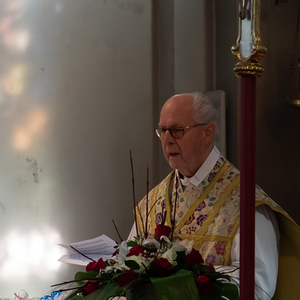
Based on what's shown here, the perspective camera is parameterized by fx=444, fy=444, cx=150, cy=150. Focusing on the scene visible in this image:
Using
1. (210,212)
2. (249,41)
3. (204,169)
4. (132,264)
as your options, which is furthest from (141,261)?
(204,169)

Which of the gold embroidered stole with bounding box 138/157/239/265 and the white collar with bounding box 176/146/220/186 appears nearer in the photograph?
the gold embroidered stole with bounding box 138/157/239/265

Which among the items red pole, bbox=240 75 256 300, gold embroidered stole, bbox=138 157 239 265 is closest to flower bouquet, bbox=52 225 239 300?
red pole, bbox=240 75 256 300

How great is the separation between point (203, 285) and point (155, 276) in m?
0.13

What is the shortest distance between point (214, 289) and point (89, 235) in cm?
206

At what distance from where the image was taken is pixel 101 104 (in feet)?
10.8

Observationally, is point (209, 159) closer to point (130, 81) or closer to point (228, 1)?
point (130, 81)

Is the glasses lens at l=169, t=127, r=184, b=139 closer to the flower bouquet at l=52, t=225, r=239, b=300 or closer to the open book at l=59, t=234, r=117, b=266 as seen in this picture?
the open book at l=59, t=234, r=117, b=266

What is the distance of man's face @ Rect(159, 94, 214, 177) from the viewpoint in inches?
95.2

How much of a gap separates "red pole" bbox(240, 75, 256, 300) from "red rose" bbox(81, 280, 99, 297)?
572mm

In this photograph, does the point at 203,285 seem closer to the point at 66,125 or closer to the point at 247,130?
the point at 247,130

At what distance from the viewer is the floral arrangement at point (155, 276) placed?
114cm

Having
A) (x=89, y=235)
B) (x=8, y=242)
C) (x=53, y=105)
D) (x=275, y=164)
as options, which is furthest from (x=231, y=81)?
(x=8, y=242)

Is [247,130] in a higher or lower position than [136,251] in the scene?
higher

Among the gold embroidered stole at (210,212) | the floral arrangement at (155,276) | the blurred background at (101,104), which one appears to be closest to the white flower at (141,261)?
the floral arrangement at (155,276)
